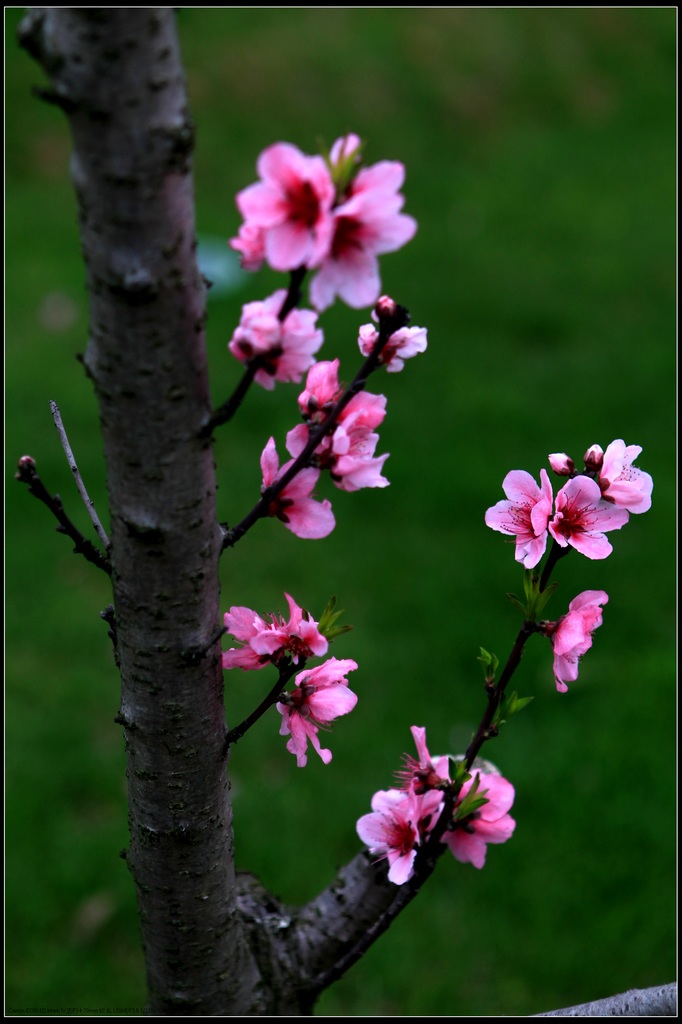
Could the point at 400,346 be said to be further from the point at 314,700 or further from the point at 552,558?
the point at 314,700

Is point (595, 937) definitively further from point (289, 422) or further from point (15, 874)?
point (289, 422)

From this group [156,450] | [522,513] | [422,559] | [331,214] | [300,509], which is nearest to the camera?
[331,214]

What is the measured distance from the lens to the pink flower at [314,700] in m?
1.04

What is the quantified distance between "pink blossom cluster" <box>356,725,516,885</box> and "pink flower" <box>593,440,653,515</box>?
1.12 feet

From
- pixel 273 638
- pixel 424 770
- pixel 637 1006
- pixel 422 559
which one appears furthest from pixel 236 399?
pixel 422 559

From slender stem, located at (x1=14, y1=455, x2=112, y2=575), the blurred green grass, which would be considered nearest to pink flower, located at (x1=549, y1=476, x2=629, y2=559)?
slender stem, located at (x1=14, y1=455, x2=112, y2=575)

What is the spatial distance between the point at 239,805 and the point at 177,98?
243 cm

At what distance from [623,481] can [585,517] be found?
0.18 ft

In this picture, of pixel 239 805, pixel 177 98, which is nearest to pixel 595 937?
pixel 239 805

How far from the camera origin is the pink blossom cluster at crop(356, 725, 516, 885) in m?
1.09

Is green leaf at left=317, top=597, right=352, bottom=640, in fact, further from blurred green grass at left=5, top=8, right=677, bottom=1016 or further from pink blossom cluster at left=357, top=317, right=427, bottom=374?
blurred green grass at left=5, top=8, right=677, bottom=1016

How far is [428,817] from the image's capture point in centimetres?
112

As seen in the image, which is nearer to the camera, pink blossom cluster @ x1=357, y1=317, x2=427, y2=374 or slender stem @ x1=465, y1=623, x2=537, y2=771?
pink blossom cluster @ x1=357, y1=317, x2=427, y2=374

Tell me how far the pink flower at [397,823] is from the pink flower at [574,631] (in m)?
0.22
